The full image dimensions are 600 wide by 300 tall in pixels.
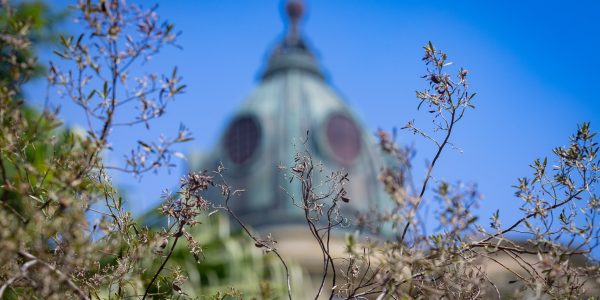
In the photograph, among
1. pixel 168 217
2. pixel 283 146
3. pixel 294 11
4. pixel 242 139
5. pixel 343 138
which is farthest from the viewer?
pixel 294 11

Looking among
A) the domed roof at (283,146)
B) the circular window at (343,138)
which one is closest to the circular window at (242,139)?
the domed roof at (283,146)

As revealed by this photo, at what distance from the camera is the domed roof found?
26.6m

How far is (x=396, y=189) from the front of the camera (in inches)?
109

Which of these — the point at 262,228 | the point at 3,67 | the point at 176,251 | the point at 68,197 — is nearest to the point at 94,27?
the point at 68,197

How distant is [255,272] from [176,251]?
1281 millimetres

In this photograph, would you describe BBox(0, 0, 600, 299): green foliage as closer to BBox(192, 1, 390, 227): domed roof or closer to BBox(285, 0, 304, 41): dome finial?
BBox(192, 1, 390, 227): domed roof

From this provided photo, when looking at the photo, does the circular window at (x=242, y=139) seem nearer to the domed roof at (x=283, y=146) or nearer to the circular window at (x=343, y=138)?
the domed roof at (x=283, y=146)

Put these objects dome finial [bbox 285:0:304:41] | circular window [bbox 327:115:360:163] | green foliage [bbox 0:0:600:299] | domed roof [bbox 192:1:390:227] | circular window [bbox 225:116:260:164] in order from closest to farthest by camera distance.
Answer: green foliage [bbox 0:0:600:299]
domed roof [bbox 192:1:390:227]
circular window [bbox 327:115:360:163]
circular window [bbox 225:116:260:164]
dome finial [bbox 285:0:304:41]

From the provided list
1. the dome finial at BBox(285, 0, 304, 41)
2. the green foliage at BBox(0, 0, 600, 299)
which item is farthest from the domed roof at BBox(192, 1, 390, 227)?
the green foliage at BBox(0, 0, 600, 299)

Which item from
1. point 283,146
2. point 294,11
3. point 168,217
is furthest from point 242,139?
point 168,217

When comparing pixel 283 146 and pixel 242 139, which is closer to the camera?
pixel 283 146

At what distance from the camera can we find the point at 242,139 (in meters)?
28.4

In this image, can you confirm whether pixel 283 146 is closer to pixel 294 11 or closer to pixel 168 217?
pixel 294 11

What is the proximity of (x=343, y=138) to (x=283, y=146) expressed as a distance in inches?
83.9
